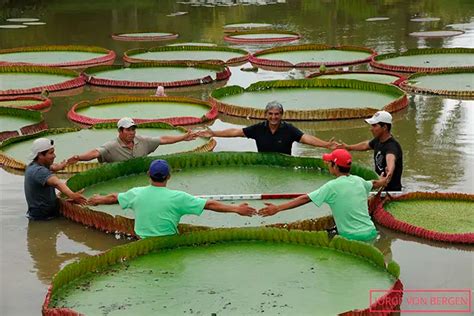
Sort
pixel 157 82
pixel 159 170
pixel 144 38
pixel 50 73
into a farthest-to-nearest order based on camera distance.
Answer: pixel 144 38
pixel 50 73
pixel 157 82
pixel 159 170

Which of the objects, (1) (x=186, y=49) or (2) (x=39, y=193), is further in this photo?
(1) (x=186, y=49)

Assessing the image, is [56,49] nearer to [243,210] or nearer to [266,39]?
[266,39]

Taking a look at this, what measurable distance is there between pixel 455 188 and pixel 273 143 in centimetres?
159

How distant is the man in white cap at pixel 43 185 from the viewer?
6.26 m

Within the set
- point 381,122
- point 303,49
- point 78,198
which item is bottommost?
point 78,198

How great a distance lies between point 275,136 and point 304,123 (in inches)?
106

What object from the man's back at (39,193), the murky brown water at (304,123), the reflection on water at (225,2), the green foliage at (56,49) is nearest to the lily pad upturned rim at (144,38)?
the murky brown water at (304,123)

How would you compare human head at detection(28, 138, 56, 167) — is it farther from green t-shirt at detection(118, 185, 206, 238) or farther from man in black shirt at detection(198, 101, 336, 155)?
man in black shirt at detection(198, 101, 336, 155)

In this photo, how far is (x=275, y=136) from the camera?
7.18 metres

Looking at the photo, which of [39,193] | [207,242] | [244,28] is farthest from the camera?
[244,28]

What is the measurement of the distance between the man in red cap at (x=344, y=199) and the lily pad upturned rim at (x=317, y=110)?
4.38 meters

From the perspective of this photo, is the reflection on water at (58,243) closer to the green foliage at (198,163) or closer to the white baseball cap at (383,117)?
the green foliage at (198,163)

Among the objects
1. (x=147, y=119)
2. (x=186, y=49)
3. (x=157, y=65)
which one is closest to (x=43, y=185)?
(x=147, y=119)

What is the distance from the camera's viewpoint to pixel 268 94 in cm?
1113
